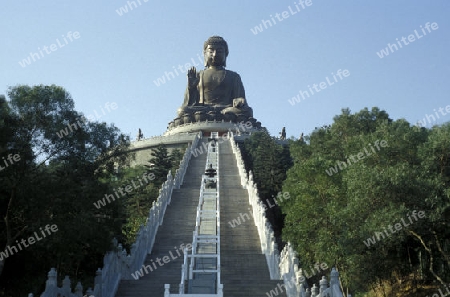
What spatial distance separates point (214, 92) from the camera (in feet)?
130

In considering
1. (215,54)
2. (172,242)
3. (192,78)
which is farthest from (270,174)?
(215,54)

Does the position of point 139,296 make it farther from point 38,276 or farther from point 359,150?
point 359,150

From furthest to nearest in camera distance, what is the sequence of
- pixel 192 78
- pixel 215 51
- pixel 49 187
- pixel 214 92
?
pixel 215 51
pixel 214 92
pixel 192 78
pixel 49 187

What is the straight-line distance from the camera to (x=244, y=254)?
13172mm

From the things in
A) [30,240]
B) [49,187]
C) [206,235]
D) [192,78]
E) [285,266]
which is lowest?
[285,266]

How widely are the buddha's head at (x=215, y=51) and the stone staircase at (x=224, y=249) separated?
1989 cm

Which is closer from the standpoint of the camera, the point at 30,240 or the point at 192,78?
the point at 30,240

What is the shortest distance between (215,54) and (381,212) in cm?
3020

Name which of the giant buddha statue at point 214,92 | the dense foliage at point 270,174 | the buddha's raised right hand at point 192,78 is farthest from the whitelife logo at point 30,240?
the buddha's raised right hand at point 192,78

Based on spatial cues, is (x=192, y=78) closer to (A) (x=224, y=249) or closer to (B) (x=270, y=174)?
(B) (x=270, y=174)

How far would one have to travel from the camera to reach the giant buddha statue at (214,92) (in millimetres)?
37744

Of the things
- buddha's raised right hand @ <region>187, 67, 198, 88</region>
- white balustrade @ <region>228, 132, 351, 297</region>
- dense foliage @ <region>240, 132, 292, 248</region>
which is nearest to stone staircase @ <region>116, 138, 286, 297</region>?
white balustrade @ <region>228, 132, 351, 297</region>

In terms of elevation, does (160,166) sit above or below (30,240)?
above

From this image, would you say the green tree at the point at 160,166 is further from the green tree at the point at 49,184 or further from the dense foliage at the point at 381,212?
the green tree at the point at 49,184
